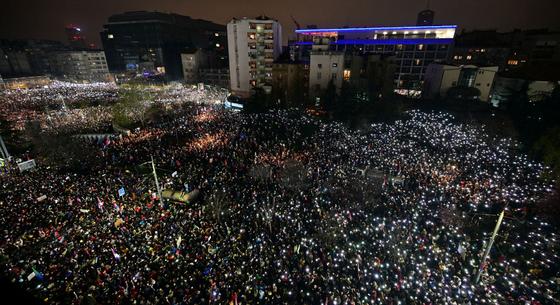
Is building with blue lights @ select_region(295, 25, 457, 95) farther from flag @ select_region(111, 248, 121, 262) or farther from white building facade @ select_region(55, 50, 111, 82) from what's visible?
white building facade @ select_region(55, 50, 111, 82)

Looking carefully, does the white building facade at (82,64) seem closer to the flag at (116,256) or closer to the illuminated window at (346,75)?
the illuminated window at (346,75)

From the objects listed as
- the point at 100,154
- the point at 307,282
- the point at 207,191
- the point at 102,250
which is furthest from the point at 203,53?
the point at 307,282

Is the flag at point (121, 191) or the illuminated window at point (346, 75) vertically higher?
the illuminated window at point (346, 75)

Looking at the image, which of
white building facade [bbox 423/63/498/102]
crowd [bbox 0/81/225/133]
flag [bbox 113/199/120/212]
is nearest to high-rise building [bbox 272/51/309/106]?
crowd [bbox 0/81/225/133]

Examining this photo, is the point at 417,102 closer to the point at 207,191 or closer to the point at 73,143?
the point at 207,191

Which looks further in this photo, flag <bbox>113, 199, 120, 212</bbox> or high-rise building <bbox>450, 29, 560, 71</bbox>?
high-rise building <bbox>450, 29, 560, 71</bbox>

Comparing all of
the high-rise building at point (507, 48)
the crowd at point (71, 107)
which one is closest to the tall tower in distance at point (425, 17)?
the high-rise building at point (507, 48)
